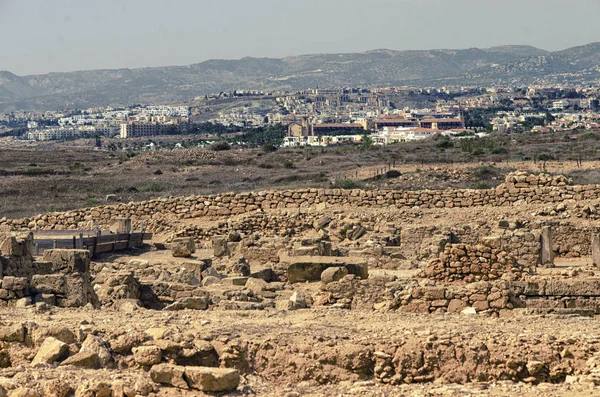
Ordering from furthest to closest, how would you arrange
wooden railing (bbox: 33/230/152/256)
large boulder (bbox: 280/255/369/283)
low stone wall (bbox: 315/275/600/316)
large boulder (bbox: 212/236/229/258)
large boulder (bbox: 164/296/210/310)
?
large boulder (bbox: 212/236/229/258) < wooden railing (bbox: 33/230/152/256) < large boulder (bbox: 280/255/369/283) < large boulder (bbox: 164/296/210/310) < low stone wall (bbox: 315/275/600/316)

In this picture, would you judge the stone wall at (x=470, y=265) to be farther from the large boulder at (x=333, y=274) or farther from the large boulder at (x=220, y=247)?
the large boulder at (x=220, y=247)

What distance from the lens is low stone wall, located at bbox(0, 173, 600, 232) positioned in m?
25.4

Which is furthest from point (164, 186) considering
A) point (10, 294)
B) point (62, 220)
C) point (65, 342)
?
point (65, 342)

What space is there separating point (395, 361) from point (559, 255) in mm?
11080

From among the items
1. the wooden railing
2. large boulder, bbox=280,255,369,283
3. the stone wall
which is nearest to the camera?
the stone wall

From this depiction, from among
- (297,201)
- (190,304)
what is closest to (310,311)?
(190,304)

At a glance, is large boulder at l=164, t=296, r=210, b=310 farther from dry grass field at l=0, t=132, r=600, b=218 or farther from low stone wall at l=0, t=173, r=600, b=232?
dry grass field at l=0, t=132, r=600, b=218

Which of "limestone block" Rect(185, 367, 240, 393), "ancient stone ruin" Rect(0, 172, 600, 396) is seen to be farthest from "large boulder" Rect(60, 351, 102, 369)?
"limestone block" Rect(185, 367, 240, 393)

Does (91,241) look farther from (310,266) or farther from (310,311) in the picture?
(310,311)

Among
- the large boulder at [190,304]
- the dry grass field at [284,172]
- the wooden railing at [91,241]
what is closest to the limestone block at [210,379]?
the large boulder at [190,304]

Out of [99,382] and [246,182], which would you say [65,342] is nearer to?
[99,382]

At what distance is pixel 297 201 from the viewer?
26469 millimetres

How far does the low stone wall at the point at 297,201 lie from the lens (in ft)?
83.3

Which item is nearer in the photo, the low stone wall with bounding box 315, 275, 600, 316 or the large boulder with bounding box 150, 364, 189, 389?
the large boulder with bounding box 150, 364, 189, 389
